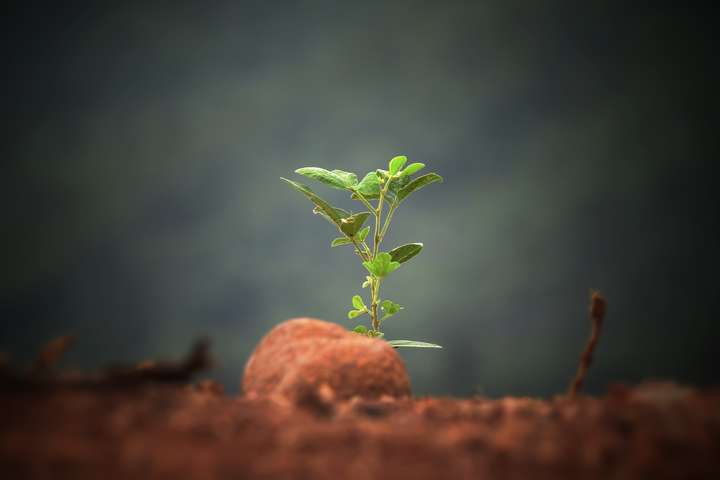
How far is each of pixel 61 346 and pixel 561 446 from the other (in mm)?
1648

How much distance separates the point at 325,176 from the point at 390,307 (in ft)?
3.01

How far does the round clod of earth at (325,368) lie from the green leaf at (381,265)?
2.62ft

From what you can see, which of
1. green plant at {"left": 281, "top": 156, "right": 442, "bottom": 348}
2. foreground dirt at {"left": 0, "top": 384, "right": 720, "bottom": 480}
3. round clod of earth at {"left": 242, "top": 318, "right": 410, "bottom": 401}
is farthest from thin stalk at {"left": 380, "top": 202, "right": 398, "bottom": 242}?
foreground dirt at {"left": 0, "top": 384, "right": 720, "bottom": 480}

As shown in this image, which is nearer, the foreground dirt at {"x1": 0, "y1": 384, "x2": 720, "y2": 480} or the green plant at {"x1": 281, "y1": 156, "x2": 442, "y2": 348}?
the foreground dirt at {"x1": 0, "y1": 384, "x2": 720, "y2": 480}

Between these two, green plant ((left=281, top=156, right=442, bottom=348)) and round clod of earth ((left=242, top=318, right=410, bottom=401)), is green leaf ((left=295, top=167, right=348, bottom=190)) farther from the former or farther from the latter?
round clod of earth ((left=242, top=318, right=410, bottom=401))

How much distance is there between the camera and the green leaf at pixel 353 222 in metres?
3.16

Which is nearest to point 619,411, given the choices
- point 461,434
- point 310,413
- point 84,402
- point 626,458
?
point 626,458

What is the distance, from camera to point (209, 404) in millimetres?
1427

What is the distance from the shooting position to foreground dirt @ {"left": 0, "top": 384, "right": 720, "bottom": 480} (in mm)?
975

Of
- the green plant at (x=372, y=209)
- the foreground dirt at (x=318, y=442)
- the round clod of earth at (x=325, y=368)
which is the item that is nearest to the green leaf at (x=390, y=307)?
the green plant at (x=372, y=209)

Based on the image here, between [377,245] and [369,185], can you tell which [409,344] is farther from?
[369,185]

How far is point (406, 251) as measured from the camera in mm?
3348

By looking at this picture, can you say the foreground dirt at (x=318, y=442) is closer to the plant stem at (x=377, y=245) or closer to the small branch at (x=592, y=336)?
the small branch at (x=592, y=336)

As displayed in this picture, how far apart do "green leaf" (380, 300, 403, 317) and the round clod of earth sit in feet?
3.30
